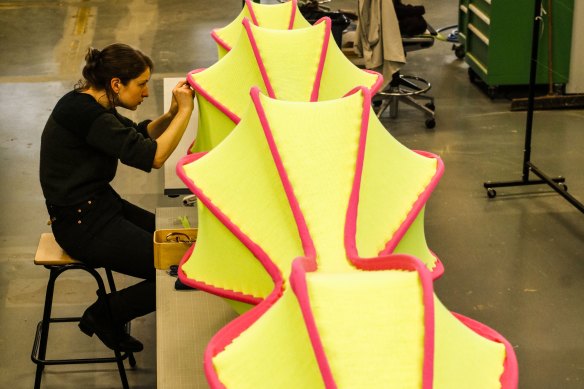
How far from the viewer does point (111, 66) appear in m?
3.90

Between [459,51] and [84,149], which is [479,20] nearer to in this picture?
[459,51]

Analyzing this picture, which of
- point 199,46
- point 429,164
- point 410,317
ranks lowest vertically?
point 199,46

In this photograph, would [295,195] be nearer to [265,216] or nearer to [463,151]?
[265,216]

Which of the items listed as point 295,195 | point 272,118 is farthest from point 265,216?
point 272,118

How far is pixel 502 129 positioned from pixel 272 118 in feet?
17.6

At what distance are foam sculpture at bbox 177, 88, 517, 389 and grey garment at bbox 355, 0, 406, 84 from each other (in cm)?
454

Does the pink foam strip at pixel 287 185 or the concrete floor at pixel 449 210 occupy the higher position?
the pink foam strip at pixel 287 185

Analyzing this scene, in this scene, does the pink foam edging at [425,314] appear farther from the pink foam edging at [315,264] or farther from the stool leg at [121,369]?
the stool leg at [121,369]

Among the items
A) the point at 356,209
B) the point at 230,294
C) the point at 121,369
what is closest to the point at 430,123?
the point at 121,369

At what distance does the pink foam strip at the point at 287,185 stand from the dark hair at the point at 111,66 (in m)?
1.38

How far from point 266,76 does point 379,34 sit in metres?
4.07

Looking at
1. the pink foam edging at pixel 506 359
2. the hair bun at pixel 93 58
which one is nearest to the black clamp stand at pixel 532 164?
→ the hair bun at pixel 93 58

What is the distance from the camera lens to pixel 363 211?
7.82 ft

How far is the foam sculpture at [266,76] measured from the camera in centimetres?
341
